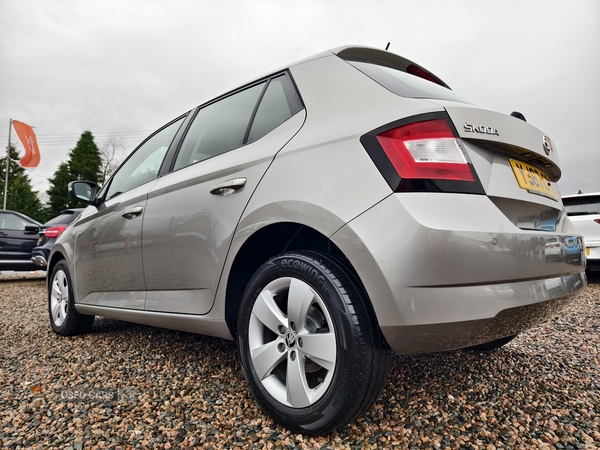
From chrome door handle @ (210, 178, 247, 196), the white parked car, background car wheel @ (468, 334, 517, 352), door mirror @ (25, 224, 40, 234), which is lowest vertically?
the white parked car

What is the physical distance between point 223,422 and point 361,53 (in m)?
1.76

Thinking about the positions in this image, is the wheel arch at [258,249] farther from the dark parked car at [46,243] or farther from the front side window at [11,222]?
the front side window at [11,222]

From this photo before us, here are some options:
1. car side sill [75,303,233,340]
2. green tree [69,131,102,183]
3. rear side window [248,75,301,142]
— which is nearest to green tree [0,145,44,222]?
green tree [69,131,102,183]

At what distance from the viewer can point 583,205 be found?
634 centimetres

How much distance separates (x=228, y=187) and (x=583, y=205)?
6.48m

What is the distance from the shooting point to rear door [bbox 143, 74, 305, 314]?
187 cm

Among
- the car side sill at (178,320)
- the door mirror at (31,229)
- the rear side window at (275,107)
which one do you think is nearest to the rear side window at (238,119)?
the rear side window at (275,107)

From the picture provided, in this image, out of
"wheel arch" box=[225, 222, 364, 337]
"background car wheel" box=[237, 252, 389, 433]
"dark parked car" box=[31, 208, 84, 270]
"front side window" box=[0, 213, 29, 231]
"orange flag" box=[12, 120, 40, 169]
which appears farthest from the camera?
"orange flag" box=[12, 120, 40, 169]

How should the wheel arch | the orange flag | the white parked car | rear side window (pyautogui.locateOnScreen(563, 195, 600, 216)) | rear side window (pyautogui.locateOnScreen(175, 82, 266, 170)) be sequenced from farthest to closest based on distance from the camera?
the orange flag < rear side window (pyautogui.locateOnScreen(563, 195, 600, 216)) < the white parked car < rear side window (pyautogui.locateOnScreen(175, 82, 266, 170)) < the wheel arch

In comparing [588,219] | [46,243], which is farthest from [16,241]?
[588,219]

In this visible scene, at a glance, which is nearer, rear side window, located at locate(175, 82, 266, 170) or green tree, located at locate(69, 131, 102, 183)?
rear side window, located at locate(175, 82, 266, 170)

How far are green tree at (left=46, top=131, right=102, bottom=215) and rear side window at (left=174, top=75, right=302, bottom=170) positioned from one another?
3851cm

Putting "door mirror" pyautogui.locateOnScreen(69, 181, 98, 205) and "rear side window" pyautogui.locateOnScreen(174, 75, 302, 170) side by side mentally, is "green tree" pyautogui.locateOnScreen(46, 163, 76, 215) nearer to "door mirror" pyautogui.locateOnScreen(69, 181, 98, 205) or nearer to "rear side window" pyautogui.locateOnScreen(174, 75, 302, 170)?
"door mirror" pyautogui.locateOnScreen(69, 181, 98, 205)

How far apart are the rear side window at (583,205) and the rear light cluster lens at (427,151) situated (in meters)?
6.10
